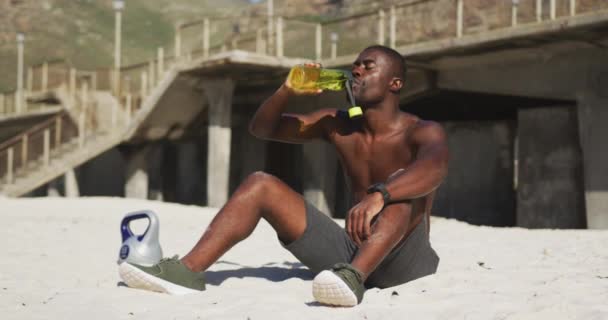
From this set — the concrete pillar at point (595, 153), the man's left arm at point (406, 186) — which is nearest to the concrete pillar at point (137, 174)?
the concrete pillar at point (595, 153)

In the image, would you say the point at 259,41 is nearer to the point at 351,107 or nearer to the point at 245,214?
the point at 351,107

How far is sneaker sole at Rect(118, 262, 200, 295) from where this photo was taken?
4.25 meters

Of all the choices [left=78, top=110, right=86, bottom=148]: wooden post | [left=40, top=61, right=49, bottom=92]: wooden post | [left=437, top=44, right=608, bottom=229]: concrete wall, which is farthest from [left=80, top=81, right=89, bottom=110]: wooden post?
[left=437, top=44, right=608, bottom=229]: concrete wall

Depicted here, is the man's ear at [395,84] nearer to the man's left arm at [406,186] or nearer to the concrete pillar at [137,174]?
the man's left arm at [406,186]

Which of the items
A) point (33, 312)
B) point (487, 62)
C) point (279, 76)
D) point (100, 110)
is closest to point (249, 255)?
point (33, 312)

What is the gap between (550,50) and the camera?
12984mm

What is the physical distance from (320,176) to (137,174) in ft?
17.6

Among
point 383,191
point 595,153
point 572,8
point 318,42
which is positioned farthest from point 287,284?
point 318,42

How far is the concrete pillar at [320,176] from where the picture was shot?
1767 centimetres

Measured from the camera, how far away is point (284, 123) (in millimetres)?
4668

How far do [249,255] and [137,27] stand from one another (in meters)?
75.6

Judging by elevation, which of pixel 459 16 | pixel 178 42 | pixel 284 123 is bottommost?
pixel 284 123

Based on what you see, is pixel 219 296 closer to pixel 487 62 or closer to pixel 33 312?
pixel 33 312

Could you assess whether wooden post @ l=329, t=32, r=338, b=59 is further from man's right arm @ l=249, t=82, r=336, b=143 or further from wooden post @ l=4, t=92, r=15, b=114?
wooden post @ l=4, t=92, r=15, b=114
